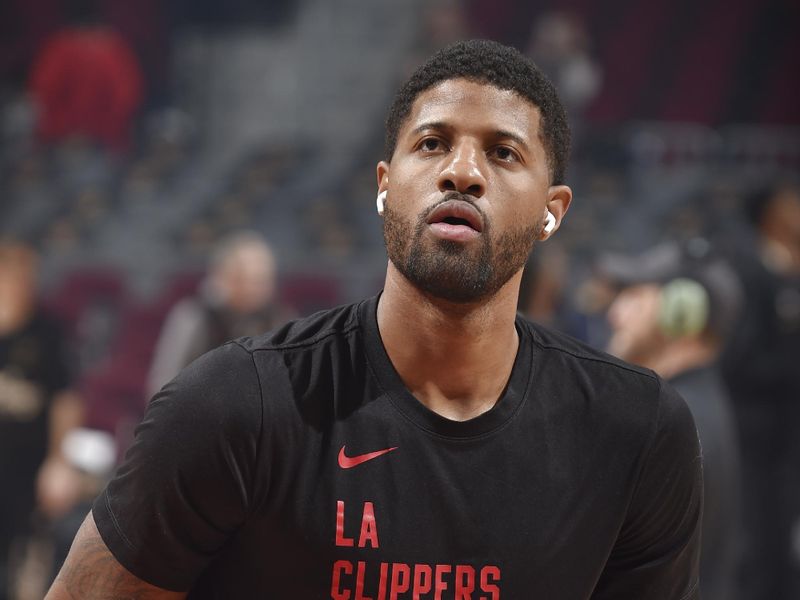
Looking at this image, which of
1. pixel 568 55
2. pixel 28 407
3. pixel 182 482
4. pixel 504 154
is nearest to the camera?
pixel 182 482

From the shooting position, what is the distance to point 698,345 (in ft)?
11.7

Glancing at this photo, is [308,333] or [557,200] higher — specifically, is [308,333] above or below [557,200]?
below

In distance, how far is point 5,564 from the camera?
5.81 metres

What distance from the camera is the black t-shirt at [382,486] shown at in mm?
1720

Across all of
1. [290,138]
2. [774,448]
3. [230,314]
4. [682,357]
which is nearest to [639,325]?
[682,357]

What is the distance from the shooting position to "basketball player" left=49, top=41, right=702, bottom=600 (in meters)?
1.73

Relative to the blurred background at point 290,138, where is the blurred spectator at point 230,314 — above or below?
below

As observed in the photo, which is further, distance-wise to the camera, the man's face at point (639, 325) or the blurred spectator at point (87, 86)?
the blurred spectator at point (87, 86)

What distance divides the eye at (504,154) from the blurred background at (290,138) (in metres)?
4.96

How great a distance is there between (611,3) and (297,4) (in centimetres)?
224

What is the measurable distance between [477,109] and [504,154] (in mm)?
91

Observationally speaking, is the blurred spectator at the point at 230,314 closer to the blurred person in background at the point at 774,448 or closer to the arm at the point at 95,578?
the blurred person in background at the point at 774,448

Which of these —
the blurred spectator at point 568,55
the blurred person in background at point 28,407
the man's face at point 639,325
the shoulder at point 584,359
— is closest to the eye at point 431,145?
the shoulder at point 584,359

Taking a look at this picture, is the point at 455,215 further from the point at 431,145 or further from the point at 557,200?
the point at 557,200
